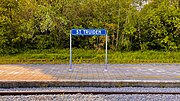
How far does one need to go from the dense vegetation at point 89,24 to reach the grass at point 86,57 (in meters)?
0.74

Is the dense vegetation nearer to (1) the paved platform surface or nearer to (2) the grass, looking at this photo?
(2) the grass

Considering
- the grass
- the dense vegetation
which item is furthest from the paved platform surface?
the dense vegetation

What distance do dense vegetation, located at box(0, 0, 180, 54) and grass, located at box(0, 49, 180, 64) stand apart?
74cm

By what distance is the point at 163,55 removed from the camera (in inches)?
682

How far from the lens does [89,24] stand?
18500 millimetres

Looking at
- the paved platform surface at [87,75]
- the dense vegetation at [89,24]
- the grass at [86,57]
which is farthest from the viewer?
the dense vegetation at [89,24]

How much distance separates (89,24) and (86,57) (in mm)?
2766

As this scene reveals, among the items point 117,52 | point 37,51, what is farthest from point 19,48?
point 117,52

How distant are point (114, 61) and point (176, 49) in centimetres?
518

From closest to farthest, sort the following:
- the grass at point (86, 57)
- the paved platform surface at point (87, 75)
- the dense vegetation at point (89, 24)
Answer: the paved platform surface at point (87, 75) < the grass at point (86, 57) < the dense vegetation at point (89, 24)

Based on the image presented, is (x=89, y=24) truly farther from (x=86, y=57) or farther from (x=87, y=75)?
(x=87, y=75)

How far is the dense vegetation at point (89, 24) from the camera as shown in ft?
58.0

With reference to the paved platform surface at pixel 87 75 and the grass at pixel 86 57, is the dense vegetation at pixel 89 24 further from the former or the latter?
the paved platform surface at pixel 87 75

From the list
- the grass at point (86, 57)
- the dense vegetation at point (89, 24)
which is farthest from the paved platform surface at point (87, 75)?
the dense vegetation at point (89, 24)
